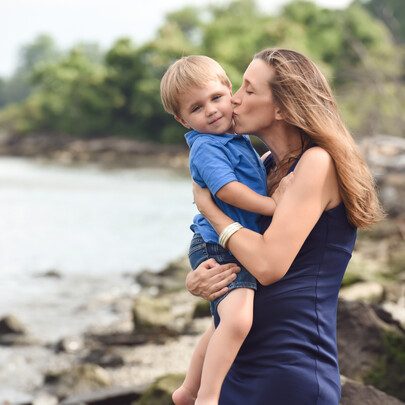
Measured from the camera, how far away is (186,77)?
2.36 meters

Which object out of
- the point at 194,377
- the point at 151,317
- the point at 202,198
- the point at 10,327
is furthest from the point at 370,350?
the point at 10,327

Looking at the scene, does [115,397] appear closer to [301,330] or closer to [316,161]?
[301,330]

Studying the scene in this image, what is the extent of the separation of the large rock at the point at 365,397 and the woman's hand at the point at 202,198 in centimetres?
122

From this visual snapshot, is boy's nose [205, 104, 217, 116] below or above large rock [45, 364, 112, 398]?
above

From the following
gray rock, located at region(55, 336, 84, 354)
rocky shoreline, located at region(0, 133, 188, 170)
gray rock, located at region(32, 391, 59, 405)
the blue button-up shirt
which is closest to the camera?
the blue button-up shirt

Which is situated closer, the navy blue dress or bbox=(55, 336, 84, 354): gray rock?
the navy blue dress

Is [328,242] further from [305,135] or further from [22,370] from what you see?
[22,370]

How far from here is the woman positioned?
6.27ft

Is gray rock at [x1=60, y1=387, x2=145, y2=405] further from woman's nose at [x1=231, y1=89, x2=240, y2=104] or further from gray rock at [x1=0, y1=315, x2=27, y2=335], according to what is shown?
woman's nose at [x1=231, y1=89, x2=240, y2=104]

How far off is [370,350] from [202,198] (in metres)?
1.88

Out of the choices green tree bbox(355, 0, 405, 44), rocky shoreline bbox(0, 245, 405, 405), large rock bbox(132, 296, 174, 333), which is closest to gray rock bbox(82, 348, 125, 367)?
rocky shoreline bbox(0, 245, 405, 405)

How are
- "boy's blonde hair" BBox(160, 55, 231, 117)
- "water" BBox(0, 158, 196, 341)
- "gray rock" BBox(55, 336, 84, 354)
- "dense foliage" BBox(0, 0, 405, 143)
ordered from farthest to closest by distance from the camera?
"dense foliage" BBox(0, 0, 405, 143) → "water" BBox(0, 158, 196, 341) → "gray rock" BBox(55, 336, 84, 354) → "boy's blonde hair" BBox(160, 55, 231, 117)

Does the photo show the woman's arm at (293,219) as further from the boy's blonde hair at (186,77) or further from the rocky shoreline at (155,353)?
the rocky shoreline at (155,353)

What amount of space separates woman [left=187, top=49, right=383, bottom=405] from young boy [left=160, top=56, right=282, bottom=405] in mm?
56
